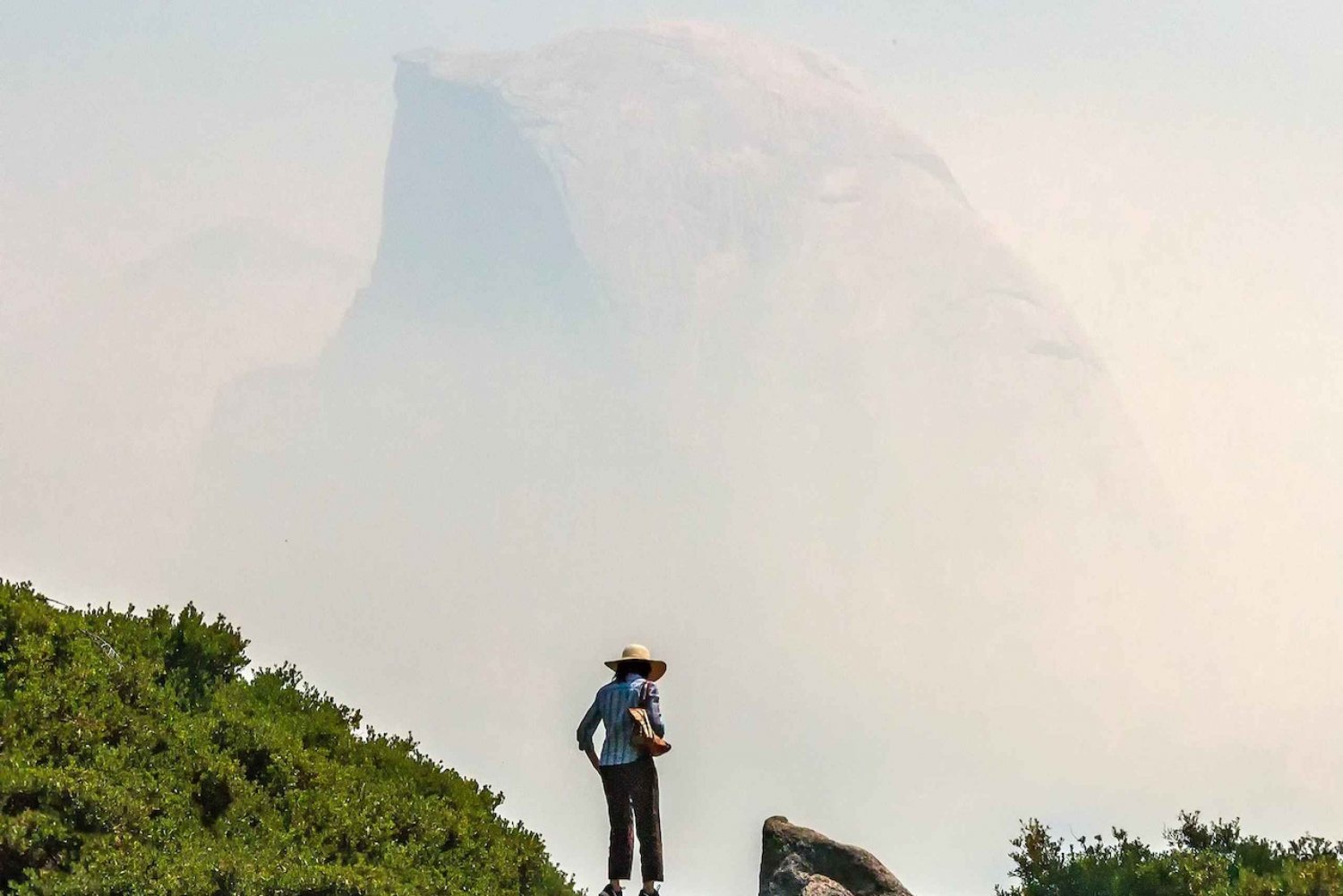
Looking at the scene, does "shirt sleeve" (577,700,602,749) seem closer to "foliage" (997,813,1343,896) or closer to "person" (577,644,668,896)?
"person" (577,644,668,896)

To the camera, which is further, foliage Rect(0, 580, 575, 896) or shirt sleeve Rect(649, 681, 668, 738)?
shirt sleeve Rect(649, 681, 668, 738)

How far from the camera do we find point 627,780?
→ 1383 centimetres

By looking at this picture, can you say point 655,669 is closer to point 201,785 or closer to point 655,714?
point 655,714

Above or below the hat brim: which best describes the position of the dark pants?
below

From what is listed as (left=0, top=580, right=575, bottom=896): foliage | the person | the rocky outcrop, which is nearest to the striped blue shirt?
the person

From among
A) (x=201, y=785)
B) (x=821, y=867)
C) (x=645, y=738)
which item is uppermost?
(x=645, y=738)

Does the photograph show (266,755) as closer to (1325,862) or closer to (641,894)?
(641,894)

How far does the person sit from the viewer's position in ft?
45.0

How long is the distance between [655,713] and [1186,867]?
5.92m

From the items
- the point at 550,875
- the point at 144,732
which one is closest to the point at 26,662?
the point at 144,732

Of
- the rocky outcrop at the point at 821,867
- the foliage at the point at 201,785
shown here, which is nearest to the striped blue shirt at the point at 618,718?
the foliage at the point at 201,785

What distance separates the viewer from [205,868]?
36.7 feet

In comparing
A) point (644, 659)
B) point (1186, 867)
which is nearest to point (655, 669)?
point (644, 659)

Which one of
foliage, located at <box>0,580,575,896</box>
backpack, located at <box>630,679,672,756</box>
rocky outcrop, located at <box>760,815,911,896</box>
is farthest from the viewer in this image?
rocky outcrop, located at <box>760,815,911,896</box>
